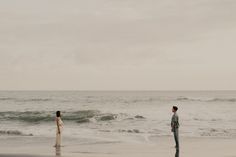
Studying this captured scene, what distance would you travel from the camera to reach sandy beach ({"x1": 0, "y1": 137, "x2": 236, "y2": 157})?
16203 millimetres

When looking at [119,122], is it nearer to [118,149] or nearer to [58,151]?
[118,149]

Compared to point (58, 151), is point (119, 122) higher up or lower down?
higher up

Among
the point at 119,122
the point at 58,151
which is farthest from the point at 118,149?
the point at 119,122

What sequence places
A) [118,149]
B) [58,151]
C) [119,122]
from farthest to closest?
[119,122]
[118,149]
[58,151]

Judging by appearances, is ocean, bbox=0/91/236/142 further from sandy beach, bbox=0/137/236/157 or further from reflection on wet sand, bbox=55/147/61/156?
reflection on wet sand, bbox=55/147/61/156

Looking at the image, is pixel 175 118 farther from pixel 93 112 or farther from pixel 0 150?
pixel 93 112

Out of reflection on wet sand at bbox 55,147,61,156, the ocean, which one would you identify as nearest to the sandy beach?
reflection on wet sand at bbox 55,147,61,156

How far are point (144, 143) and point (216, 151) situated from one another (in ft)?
13.6

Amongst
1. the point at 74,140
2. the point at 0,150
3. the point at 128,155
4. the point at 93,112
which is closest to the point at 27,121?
the point at 93,112

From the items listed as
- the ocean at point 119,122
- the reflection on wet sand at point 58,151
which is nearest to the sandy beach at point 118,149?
the reflection on wet sand at point 58,151

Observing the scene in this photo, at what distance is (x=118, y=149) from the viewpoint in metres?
17.8

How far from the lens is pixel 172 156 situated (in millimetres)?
15812

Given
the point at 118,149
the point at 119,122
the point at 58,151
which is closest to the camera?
the point at 58,151

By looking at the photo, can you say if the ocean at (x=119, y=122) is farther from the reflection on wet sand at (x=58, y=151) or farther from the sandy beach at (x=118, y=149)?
the reflection on wet sand at (x=58, y=151)
